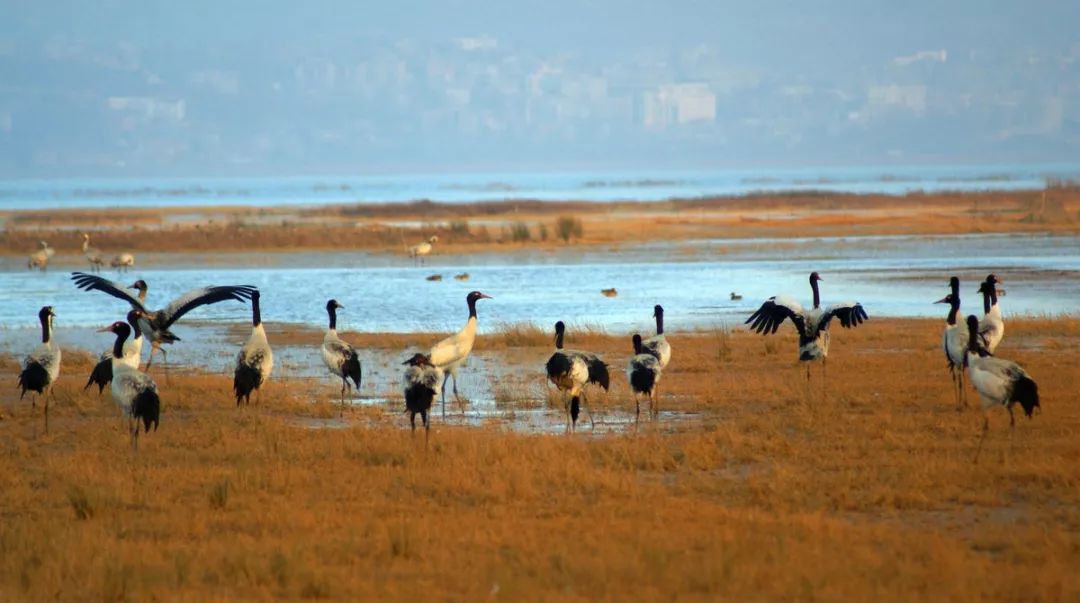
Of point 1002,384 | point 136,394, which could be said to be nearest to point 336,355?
point 136,394

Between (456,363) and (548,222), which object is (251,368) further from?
(548,222)

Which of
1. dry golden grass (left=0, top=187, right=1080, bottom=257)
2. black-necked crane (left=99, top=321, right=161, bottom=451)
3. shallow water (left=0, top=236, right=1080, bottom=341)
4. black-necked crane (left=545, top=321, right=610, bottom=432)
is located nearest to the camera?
black-necked crane (left=99, top=321, right=161, bottom=451)

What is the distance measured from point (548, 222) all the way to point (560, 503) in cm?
5241

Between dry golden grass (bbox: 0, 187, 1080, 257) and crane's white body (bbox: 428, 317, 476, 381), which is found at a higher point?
dry golden grass (bbox: 0, 187, 1080, 257)

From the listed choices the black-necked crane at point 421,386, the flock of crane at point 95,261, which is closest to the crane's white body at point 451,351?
the black-necked crane at point 421,386

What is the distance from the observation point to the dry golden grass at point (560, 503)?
7.99 metres

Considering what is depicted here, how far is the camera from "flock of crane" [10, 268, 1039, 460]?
39.6ft

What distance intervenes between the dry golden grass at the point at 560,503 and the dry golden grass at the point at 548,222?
3235cm

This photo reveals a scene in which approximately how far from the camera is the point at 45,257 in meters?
40.7

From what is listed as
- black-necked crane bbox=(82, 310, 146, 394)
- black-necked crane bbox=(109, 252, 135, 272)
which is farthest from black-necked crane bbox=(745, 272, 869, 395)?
black-necked crane bbox=(109, 252, 135, 272)

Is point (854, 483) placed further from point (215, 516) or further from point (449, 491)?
point (215, 516)

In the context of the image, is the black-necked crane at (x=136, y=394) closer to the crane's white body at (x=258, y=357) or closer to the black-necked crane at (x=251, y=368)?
the black-necked crane at (x=251, y=368)

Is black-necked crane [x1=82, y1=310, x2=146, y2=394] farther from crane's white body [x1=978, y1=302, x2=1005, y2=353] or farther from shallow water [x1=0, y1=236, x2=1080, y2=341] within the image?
shallow water [x1=0, y1=236, x2=1080, y2=341]

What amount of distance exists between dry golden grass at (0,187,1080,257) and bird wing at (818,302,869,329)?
29.7 meters
